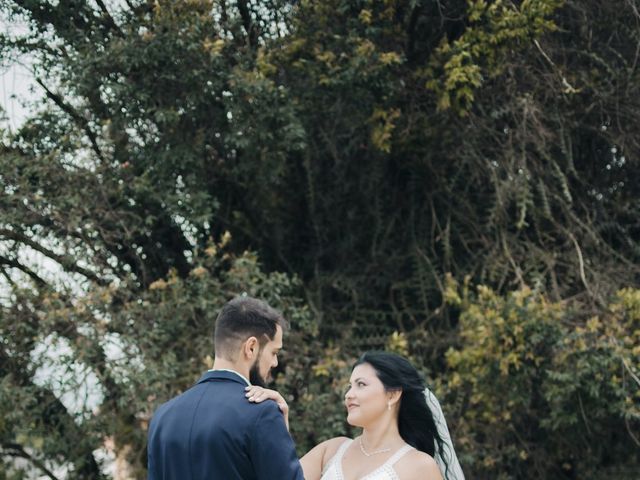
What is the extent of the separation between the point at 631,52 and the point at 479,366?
3312 millimetres

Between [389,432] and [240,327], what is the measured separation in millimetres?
1421

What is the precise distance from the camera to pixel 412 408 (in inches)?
177

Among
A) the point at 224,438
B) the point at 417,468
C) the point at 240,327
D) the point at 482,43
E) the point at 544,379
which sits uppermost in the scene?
the point at 482,43

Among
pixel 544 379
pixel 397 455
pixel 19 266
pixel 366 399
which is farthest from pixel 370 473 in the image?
pixel 19 266

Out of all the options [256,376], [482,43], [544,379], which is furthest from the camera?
[482,43]

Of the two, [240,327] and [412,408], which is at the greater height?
[240,327]

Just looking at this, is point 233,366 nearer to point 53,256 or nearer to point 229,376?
point 229,376

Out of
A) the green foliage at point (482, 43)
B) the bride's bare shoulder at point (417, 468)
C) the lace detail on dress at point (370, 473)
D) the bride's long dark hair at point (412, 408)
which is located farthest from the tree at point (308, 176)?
the bride's bare shoulder at point (417, 468)

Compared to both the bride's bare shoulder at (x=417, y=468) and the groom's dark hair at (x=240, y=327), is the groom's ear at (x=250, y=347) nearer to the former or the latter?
the groom's dark hair at (x=240, y=327)

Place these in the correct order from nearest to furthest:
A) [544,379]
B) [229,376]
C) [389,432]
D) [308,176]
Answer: [229,376] < [389,432] < [544,379] < [308,176]

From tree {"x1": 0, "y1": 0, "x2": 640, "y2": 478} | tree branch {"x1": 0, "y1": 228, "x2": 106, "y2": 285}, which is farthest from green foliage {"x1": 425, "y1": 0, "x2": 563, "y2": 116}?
tree branch {"x1": 0, "y1": 228, "x2": 106, "y2": 285}

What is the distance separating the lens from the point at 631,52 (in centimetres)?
935

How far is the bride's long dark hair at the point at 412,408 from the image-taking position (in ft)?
14.6

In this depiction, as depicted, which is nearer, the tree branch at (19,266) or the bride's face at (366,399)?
the bride's face at (366,399)
